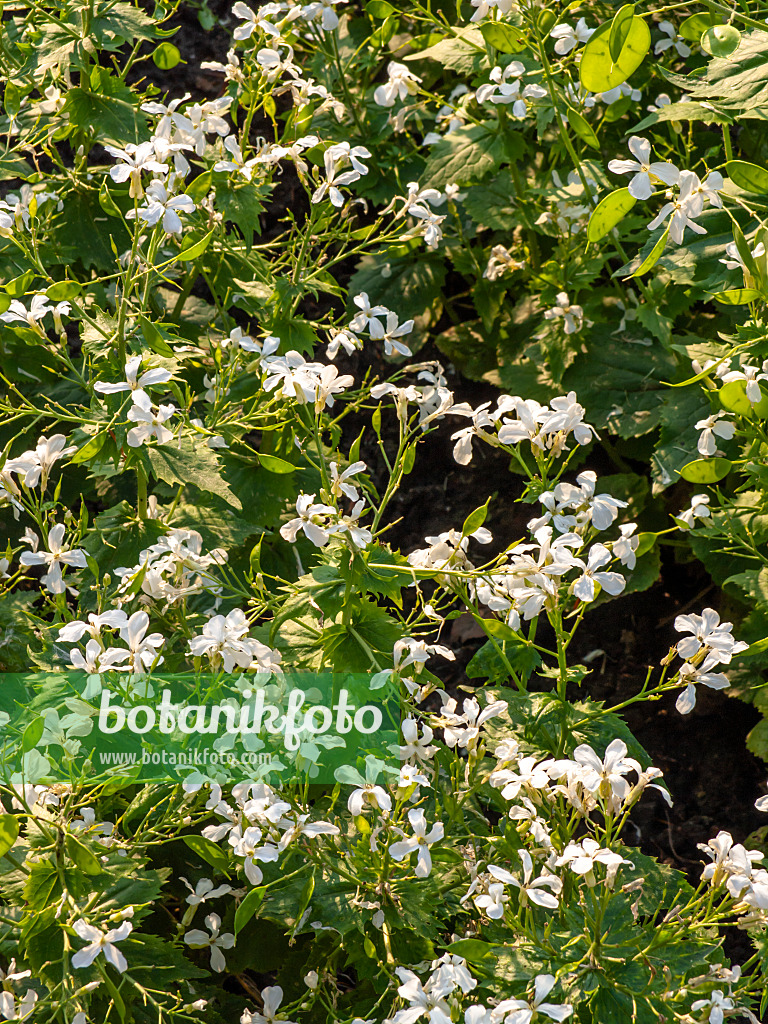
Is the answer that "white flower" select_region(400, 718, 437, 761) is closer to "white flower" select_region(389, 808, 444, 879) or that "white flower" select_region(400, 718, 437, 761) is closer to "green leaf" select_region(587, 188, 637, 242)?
"white flower" select_region(389, 808, 444, 879)

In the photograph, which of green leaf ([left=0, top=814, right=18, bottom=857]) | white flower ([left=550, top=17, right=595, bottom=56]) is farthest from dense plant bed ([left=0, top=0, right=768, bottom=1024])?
white flower ([left=550, top=17, right=595, bottom=56])

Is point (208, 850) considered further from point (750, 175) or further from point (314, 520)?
point (750, 175)

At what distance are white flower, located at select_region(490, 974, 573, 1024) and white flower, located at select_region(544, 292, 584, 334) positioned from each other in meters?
2.09

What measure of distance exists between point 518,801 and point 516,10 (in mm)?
2176

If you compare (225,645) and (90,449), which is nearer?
(225,645)

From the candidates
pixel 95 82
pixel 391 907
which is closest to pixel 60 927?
pixel 391 907

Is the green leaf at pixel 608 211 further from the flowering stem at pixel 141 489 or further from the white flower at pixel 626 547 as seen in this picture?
the flowering stem at pixel 141 489

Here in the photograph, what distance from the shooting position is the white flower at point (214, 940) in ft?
6.50

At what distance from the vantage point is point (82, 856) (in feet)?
5.16

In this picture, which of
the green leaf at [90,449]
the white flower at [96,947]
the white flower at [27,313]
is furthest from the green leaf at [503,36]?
the white flower at [96,947]

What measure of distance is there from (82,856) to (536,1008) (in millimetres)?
744

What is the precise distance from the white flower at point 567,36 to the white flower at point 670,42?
1.43ft

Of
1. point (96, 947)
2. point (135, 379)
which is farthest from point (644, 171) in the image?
point (96, 947)

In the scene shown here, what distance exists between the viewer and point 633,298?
3.27 m
